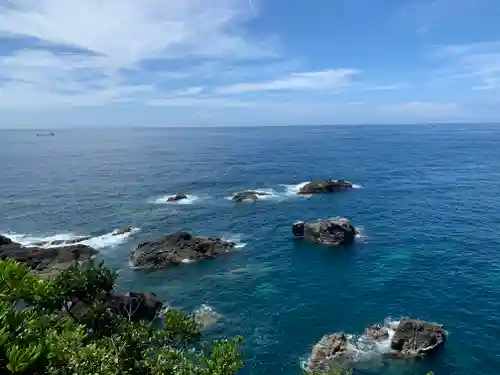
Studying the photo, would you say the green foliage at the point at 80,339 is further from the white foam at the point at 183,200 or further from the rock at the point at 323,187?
the rock at the point at 323,187

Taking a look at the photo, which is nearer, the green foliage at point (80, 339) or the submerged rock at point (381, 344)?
the green foliage at point (80, 339)

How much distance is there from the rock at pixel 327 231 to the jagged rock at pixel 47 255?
4523cm

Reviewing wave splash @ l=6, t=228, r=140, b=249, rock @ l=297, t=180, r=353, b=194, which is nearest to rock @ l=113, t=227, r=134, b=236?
wave splash @ l=6, t=228, r=140, b=249

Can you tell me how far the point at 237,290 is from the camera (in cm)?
7319

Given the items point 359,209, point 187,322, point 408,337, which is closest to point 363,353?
point 408,337

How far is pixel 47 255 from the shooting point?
84.2 metres

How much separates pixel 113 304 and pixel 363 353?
35508 millimetres

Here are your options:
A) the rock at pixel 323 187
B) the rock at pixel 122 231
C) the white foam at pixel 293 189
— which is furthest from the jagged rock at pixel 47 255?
the rock at pixel 323 187

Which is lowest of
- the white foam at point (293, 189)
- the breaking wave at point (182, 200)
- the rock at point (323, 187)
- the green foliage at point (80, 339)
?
the breaking wave at point (182, 200)

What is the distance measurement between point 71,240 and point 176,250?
26085 mm

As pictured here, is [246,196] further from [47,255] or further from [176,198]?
[47,255]

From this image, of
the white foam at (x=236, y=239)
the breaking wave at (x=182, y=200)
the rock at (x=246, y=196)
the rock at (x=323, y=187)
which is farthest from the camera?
the rock at (x=323, y=187)

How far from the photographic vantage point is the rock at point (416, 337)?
54.7 m

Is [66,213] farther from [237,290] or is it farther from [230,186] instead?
[237,290]
